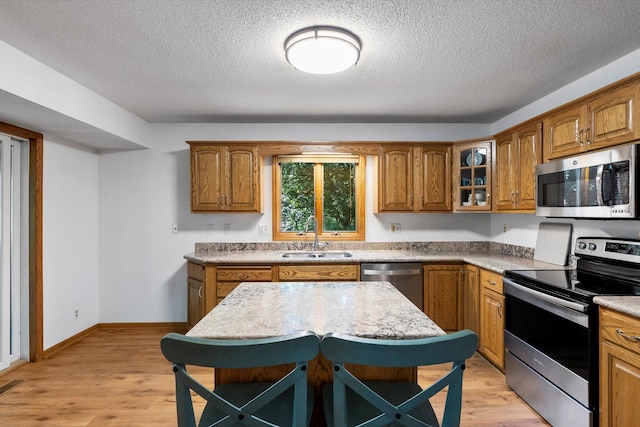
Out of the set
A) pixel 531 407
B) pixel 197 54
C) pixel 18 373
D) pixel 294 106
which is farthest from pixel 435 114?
pixel 18 373

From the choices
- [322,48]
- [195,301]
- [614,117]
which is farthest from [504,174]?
[195,301]

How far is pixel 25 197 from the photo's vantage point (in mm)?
3080

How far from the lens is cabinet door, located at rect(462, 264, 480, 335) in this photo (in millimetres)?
3115

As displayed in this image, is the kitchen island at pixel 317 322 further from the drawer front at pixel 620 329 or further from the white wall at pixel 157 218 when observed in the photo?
the white wall at pixel 157 218

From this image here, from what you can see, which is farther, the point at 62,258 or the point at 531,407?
the point at 62,258

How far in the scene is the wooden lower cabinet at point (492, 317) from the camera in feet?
8.97

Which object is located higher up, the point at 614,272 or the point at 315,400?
the point at 614,272

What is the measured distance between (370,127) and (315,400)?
3.18 m

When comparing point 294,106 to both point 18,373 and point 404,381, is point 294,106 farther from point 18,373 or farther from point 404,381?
point 18,373

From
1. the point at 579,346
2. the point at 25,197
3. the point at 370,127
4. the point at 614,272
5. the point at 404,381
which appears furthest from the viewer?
the point at 370,127

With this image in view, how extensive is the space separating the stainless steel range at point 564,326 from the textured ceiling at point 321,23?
137 cm

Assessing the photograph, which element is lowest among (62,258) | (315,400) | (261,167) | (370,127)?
(315,400)

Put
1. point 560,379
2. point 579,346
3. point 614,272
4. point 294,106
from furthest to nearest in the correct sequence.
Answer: point 294,106 < point 614,272 < point 560,379 < point 579,346

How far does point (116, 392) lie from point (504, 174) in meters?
3.79
